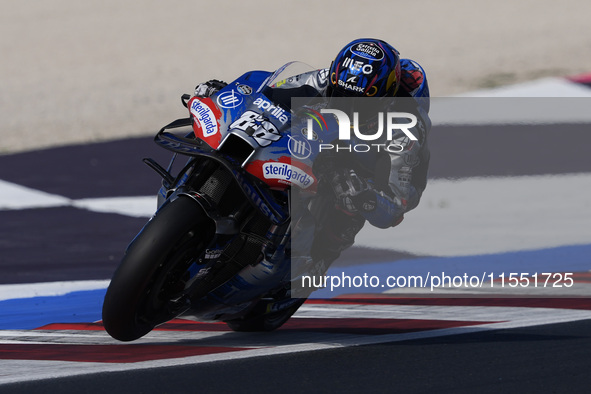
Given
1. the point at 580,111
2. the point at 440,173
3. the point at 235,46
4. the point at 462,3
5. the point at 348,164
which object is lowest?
the point at 348,164

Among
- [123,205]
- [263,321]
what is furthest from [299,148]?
[123,205]

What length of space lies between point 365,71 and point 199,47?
14.8 meters

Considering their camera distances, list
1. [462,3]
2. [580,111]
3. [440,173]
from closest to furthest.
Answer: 1. [440,173]
2. [580,111]
3. [462,3]

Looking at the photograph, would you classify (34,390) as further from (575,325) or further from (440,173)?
(440,173)

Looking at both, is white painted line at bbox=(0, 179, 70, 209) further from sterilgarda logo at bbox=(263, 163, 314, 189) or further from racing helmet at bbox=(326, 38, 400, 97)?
sterilgarda logo at bbox=(263, 163, 314, 189)

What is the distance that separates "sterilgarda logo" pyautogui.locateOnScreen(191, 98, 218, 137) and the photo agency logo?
0.46 metres

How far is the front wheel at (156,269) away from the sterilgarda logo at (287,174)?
37cm

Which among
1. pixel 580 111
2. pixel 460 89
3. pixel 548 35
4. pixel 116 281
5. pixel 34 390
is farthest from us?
pixel 548 35

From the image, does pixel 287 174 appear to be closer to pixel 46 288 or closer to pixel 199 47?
pixel 46 288

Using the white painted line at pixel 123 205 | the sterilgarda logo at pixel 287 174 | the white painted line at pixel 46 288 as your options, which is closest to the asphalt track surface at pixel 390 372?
the sterilgarda logo at pixel 287 174

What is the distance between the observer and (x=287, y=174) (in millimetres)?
5109

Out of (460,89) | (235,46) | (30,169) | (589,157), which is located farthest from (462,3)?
(30,169)

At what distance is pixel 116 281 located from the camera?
16.0 feet

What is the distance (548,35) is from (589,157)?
27.4 feet
